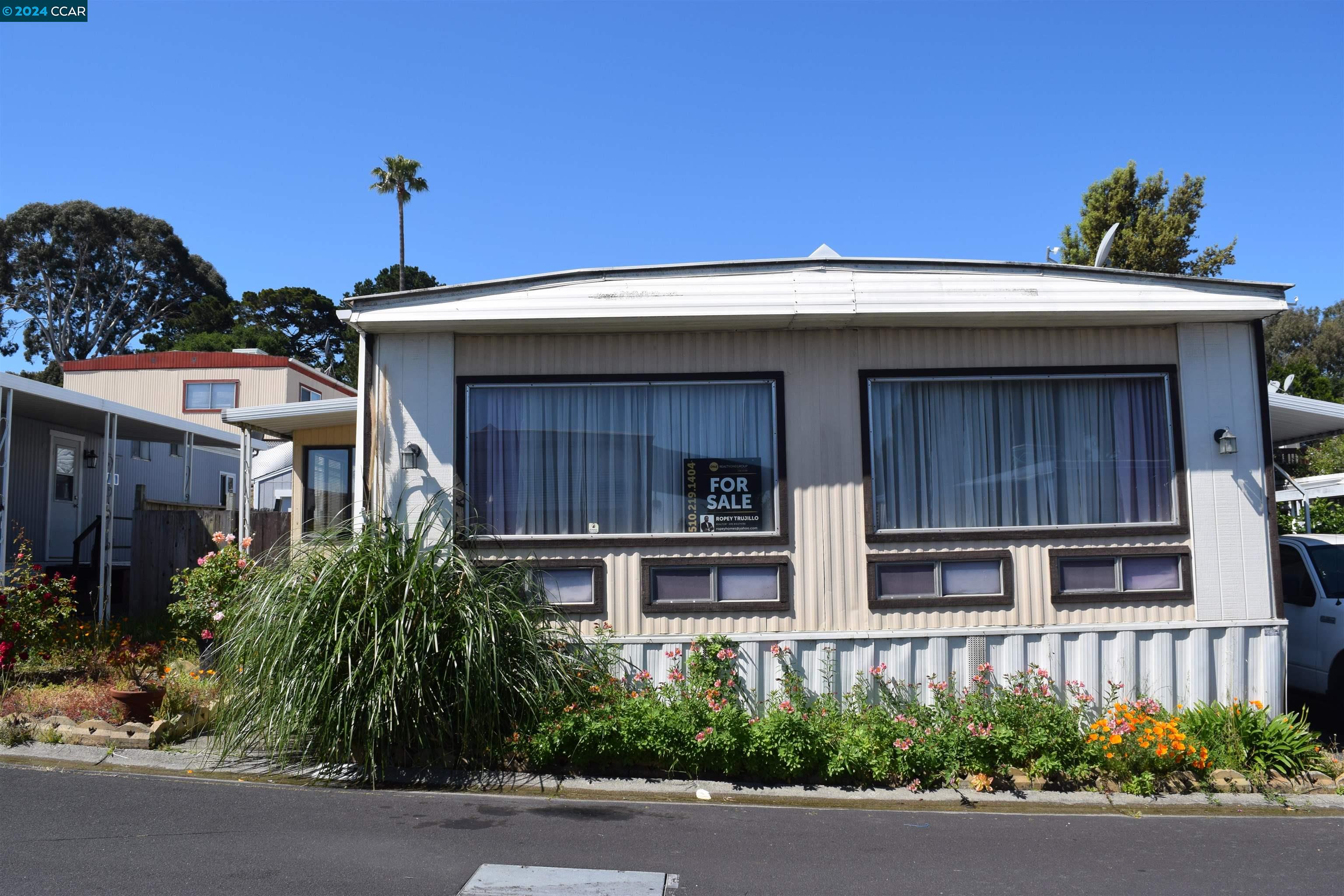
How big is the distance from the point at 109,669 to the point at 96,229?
155ft

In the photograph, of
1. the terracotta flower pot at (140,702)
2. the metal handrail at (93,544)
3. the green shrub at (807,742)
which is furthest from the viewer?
the metal handrail at (93,544)

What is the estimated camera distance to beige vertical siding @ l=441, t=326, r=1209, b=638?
7.72 m

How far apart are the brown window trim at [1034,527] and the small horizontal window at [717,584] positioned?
2.89 feet

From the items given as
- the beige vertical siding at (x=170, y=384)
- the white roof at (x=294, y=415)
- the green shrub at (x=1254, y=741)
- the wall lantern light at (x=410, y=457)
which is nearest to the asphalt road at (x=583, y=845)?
the green shrub at (x=1254, y=741)

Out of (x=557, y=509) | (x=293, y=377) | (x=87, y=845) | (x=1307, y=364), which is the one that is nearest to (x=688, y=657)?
(x=557, y=509)

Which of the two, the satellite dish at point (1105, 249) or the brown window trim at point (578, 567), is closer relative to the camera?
the brown window trim at point (578, 567)

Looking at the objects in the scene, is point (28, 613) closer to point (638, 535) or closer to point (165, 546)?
point (165, 546)

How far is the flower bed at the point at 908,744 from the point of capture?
662 cm

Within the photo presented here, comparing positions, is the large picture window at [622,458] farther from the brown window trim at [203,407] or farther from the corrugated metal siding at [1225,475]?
the brown window trim at [203,407]

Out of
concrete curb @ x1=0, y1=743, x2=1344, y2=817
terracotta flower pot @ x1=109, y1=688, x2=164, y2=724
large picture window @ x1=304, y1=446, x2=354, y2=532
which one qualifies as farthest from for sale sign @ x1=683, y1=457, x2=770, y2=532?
large picture window @ x1=304, y1=446, x2=354, y2=532

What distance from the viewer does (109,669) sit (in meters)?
8.99

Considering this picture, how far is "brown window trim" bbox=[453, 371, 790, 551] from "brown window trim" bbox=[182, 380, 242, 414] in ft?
61.8

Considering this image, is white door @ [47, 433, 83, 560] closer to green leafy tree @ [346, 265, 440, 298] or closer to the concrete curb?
the concrete curb

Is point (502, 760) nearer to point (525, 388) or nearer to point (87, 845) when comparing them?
point (87, 845)
